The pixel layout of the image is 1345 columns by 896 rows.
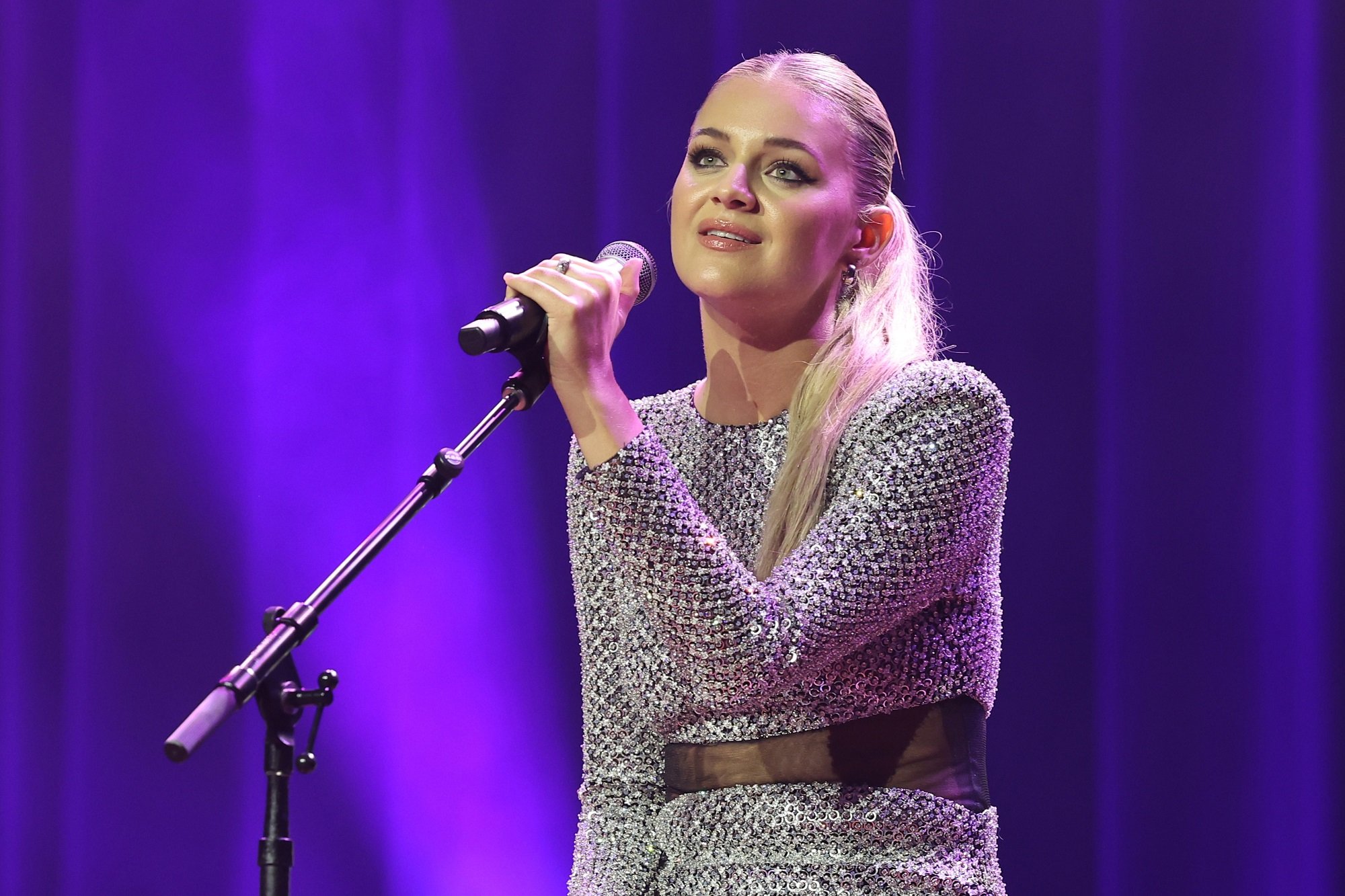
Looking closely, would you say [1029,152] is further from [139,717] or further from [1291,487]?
[139,717]

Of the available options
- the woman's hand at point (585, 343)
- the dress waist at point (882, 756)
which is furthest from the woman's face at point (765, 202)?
the dress waist at point (882, 756)

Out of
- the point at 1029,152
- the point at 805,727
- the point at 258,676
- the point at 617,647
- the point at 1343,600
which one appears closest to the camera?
the point at 258,676

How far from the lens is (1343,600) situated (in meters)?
2.39

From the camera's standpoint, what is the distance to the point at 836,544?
4.63 ft

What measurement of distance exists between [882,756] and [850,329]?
Result: 518 millimetres

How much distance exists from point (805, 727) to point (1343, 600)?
4.24ft

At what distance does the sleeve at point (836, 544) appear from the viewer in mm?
1310

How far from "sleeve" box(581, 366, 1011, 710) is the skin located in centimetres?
21

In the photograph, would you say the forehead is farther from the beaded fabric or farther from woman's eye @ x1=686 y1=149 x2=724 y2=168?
the beaded fabric

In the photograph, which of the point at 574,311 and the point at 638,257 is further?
the point at 638,257

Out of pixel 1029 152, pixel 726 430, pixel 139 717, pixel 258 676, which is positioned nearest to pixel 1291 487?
pixel 1029 152

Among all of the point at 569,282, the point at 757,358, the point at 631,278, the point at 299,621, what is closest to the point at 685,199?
the point at 757,358

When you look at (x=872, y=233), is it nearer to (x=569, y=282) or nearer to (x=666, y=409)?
(x=666, y=409)

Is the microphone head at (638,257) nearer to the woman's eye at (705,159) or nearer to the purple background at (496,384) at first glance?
the woman's eye at (705,159)
